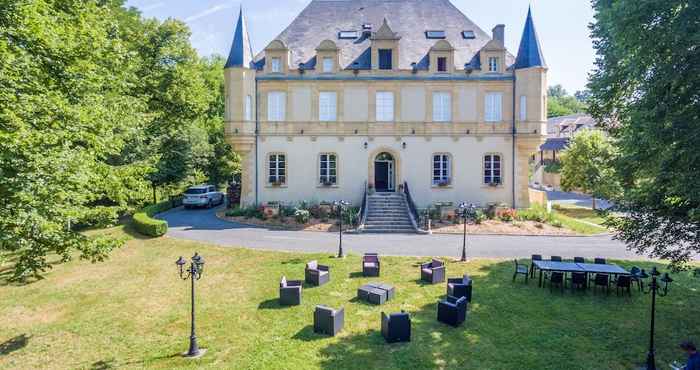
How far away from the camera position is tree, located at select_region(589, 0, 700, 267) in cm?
827

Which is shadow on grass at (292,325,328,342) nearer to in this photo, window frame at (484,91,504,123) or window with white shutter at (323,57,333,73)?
window with white shutter at (323,57,333,73)

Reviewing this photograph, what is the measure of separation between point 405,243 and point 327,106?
1212 cm

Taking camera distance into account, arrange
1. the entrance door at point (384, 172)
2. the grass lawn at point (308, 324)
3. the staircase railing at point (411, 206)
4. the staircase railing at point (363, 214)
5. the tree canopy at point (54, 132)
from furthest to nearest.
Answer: the entrance door at point (384, 172) < the staircase railing at point (411, 206) < the staircase railing at point (363, 214) < the grass lawn at point (308, 324) < the tree canopy at point (54, 132)

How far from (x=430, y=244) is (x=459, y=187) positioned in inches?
342

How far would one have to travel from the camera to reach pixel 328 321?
33.0 ft

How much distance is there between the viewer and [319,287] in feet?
44.8

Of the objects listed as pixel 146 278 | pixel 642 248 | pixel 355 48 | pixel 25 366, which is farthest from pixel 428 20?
pixel 25 366

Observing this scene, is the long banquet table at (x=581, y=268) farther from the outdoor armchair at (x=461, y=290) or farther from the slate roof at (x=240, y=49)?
the slate roof at (x=240, y=49)

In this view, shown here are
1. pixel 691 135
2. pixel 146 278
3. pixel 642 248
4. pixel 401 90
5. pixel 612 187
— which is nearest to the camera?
pixel 691 135

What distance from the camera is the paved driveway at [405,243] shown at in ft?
60.6

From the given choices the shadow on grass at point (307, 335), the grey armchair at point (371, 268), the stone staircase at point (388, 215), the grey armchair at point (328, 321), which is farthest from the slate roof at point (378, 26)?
the shadow on grass at point (307, 335)

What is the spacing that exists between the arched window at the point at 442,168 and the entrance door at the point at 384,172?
3.07m

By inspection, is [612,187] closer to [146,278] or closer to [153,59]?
[146,278]

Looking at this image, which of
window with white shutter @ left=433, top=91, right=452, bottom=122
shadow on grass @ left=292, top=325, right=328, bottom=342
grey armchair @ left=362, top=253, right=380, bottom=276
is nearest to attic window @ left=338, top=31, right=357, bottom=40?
window with white shutter @ left=433, top=91, right=452, bottom=122
